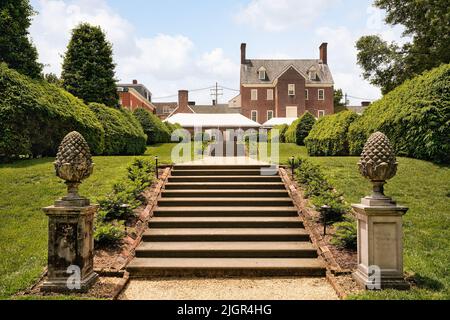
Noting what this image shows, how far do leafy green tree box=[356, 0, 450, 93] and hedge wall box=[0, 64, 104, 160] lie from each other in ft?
66.5

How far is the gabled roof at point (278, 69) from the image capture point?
5103 cm

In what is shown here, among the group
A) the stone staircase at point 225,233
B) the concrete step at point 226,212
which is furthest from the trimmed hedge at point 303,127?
the concrete step at point 226,212

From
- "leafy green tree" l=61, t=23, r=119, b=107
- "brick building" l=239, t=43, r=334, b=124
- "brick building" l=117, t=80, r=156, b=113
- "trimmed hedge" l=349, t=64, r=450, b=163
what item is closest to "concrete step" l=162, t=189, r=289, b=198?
"trimmed hedge" l=349, t=64, r=450, b=163

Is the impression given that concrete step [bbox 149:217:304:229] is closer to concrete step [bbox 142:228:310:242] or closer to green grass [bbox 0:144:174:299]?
concrete step [bbox 142:228:310:242]

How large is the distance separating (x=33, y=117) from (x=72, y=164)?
8.98m

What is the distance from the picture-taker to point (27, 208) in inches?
322

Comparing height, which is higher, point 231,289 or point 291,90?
point 291,90

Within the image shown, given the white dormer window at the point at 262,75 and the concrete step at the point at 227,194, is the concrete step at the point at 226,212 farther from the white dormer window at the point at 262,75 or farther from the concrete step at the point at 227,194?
the white dormer window at the point at 262,75

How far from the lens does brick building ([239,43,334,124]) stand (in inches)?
1929

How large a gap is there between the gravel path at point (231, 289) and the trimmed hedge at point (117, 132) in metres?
11.8

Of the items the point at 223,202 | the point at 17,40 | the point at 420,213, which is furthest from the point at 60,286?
the point at 17,40

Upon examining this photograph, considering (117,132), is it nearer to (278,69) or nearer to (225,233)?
(225,233)
